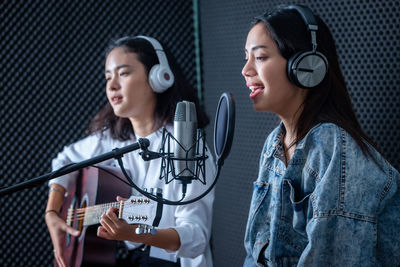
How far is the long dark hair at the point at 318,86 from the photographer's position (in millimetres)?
1161

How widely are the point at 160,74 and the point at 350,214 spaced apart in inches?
31.1

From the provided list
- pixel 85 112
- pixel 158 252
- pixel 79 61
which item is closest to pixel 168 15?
pixel 79 61

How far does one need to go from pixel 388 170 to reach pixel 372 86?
520 millimetres

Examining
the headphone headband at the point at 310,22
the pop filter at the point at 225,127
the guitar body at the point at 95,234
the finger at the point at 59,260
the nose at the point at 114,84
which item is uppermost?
the headphone headband at the point at 310,22

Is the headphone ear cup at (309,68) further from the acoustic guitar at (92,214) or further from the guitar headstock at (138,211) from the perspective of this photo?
the acoustic guitar at (92,214)

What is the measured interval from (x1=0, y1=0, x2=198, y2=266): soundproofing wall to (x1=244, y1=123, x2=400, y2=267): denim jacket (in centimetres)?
119

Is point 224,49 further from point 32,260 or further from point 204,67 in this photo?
point 32,260

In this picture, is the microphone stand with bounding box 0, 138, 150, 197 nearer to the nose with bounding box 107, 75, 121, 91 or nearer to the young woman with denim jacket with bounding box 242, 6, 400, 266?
the young woman with denim jacket with bounding box 242, 6, 400, 266

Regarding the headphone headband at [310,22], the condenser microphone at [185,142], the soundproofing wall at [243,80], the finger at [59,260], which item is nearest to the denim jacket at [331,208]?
the headphone headband at [310,22]

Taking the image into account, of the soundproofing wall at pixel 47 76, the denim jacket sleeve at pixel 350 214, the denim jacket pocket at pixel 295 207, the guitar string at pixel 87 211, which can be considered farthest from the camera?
the soundproofing wall at pixel 47 76

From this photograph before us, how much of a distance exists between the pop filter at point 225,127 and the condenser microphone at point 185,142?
55 millimetres

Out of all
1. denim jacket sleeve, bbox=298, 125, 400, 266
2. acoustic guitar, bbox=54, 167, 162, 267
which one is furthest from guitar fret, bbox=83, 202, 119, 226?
denim jacket sleeve, bbox=298, 125, 400, 266

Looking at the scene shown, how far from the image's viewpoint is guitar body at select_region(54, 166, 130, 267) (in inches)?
58.1

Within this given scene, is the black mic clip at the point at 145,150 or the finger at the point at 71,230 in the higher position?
the black mic clip at the point at 145,150
